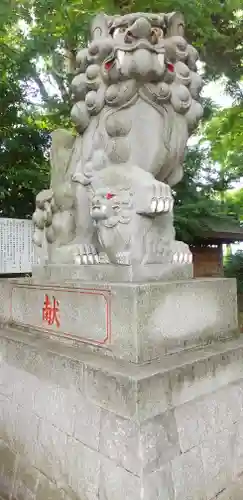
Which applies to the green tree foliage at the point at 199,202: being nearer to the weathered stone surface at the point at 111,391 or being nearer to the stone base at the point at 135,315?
the stone base at the point at 135,315

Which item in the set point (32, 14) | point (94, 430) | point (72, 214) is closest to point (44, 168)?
point (32, 14)

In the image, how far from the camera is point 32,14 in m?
5.14

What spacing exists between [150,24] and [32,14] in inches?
155

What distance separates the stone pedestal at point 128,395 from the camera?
1.58 m

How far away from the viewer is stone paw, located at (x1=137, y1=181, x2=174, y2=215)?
1.97 metres

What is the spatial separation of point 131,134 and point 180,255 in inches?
30.7

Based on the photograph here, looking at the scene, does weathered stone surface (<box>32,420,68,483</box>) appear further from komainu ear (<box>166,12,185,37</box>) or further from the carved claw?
komainu ear (<box>166,12,185,37</box>)

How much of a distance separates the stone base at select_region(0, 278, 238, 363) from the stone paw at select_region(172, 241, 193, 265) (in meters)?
0.20

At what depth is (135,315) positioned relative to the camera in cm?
171

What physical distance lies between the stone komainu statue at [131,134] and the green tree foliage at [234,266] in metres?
6.66

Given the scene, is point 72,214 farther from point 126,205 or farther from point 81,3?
point 81,3

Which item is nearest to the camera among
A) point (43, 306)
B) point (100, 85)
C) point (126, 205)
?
point (126, 205)

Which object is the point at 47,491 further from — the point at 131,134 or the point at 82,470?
the point at 131,134

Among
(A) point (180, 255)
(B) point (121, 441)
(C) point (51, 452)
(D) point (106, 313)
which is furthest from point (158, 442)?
(A) point (180, 255)
